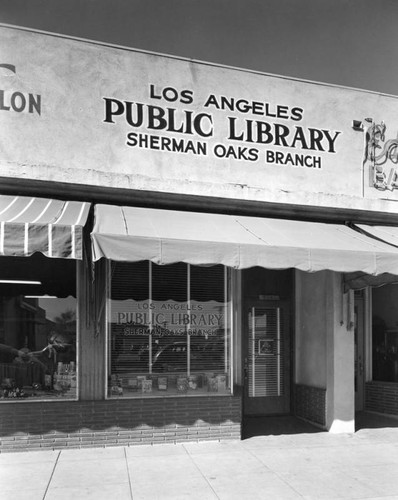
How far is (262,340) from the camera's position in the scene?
364 inches

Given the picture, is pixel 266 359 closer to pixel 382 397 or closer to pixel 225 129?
pixel 382 397

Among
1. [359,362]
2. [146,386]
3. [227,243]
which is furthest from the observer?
[359,362]

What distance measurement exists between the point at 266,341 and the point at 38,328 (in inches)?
168

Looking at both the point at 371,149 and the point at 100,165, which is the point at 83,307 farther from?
the point at 371,149

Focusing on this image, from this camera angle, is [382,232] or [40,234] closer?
[40,234]

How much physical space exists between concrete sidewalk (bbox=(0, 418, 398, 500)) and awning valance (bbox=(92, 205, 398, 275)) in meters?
2.49

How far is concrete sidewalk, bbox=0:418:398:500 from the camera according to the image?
5270 mm

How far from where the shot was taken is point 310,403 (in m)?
8.60

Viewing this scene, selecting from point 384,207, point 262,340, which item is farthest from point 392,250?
point 262,340

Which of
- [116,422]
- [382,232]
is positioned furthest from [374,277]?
[116,422]

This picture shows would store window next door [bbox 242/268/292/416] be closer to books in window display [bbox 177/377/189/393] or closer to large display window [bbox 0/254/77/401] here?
books in window display [bbox 177/377/189/393]

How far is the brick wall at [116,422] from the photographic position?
6664 millimetres

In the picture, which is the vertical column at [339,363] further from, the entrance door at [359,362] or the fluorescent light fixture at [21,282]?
the fluorescent light fixture at [21,282]

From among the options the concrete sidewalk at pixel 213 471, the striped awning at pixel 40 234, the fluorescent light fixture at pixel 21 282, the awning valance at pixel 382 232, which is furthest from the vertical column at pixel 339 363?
the fluorescent light fixture at pixel 21 282
